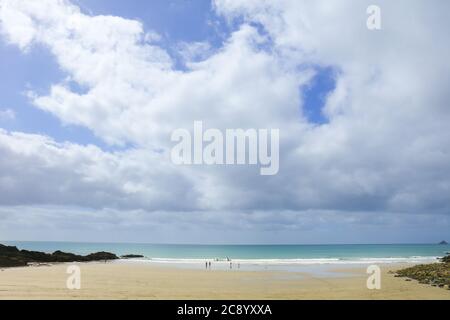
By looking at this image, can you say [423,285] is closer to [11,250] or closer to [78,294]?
[78,294]

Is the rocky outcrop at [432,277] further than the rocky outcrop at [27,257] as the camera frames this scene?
No

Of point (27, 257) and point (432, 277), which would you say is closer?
point (432, 277)

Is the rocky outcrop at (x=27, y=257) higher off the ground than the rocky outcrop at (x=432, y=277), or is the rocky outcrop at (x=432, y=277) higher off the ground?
the rocky outcrop at (x=432, y=277)

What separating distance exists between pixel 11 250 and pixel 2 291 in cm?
4632

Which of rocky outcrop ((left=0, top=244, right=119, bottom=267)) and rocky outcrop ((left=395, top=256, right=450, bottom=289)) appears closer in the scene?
rocky outcrop ((left=395, top=256, right=450, bottom=289))

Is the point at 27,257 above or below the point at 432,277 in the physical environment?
below

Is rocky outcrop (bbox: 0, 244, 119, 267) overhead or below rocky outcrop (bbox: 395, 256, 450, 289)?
below
